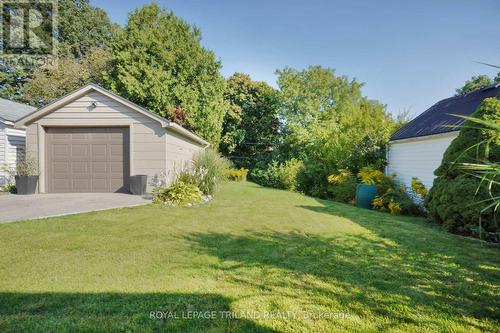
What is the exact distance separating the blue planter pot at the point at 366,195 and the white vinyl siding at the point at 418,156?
160 centimetres

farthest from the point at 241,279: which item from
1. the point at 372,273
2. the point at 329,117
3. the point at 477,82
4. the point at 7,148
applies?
the point at 477,82

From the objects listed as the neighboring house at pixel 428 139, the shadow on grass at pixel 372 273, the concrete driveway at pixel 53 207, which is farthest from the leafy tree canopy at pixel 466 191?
the concrete driveway at pixel 53 207

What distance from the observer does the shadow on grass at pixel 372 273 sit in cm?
229

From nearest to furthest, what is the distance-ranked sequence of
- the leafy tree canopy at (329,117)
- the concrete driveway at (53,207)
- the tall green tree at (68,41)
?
the concrete driveway at (53,207) → the leafy tree canopy at (329,117) → the tall green tree at (68,41)

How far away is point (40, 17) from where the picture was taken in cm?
2420

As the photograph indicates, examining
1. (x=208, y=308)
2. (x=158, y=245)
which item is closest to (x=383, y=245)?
(x=208, y=308)

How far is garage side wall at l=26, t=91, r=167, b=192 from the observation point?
944 centimetres

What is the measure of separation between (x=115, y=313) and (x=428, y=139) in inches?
385

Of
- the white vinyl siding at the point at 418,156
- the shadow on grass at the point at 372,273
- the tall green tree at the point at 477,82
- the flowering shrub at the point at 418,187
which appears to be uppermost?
the tall green tree at the point at 477,82

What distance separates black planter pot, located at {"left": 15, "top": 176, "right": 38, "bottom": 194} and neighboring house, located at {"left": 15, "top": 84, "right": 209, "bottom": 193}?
0.80 ft

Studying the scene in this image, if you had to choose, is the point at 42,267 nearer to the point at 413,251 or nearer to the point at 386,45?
the point at 413,251

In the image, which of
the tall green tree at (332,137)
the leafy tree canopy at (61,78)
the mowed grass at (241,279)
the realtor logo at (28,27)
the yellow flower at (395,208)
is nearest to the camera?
the mowed grass at (241,279)

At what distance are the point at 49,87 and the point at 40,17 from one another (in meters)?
8.73

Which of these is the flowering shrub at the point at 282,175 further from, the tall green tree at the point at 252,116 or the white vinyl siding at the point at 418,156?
the white vinyl siding at the point at 418,156
